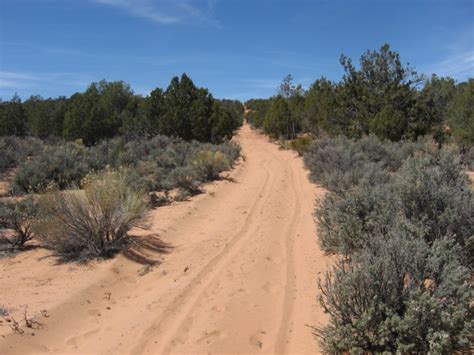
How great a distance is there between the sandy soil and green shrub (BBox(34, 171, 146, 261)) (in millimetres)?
353

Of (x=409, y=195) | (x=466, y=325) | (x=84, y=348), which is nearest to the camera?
(x=466, y=325)

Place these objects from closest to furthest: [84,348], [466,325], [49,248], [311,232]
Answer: [466,325] → [84,348] → [49,248] → [311,232]

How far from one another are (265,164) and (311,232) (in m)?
13.3

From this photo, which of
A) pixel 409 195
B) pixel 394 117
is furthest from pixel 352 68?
pixel 409 195

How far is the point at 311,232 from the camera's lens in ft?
25.9

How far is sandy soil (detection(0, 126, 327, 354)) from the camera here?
4.09 meters

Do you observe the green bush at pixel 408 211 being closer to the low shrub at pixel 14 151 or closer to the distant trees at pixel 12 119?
the low shrub at pixel 14 151

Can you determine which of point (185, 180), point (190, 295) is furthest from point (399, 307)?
point (185, 180)

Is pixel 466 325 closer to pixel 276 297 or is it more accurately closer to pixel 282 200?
pixel 276 297

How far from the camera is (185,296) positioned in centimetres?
520

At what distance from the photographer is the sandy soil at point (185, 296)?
13.4ft

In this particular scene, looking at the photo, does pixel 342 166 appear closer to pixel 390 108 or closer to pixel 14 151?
pixel 390 108

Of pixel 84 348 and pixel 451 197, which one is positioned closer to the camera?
pixel 84 348

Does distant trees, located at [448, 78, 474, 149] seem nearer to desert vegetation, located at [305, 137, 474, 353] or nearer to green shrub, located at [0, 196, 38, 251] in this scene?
desert vegetation, located at [305, 137, 474, 353]
